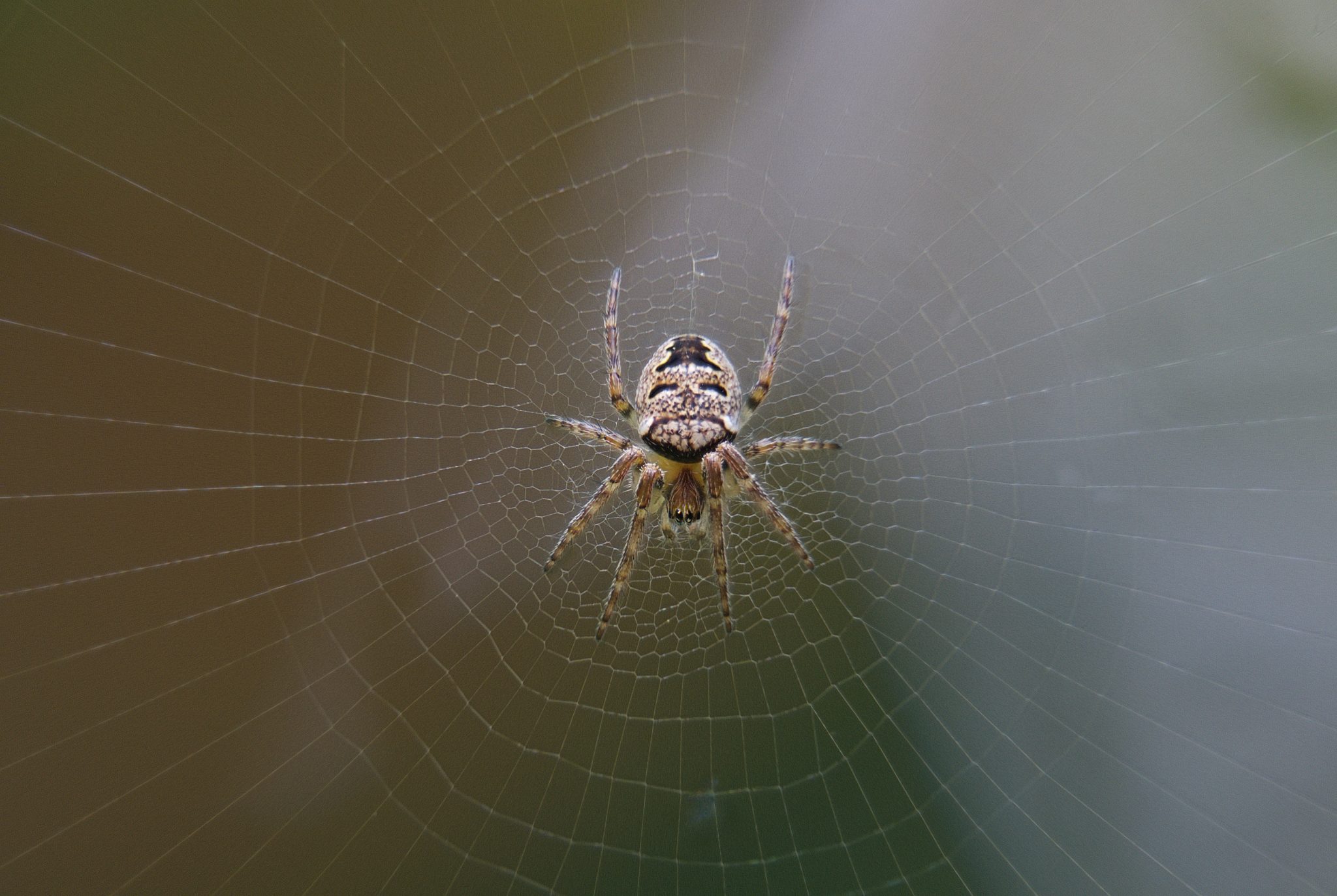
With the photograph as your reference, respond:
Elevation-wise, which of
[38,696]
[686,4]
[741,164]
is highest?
[686,4]

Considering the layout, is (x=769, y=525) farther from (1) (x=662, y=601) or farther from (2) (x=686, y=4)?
(2) (x=686, y=4)

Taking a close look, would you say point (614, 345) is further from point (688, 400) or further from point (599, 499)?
point (599, 499)

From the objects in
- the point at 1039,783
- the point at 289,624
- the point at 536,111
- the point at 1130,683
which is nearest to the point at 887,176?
the point at 536,111

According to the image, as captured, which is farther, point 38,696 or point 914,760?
point 914,760

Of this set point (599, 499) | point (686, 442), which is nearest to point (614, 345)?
point (686, 442)

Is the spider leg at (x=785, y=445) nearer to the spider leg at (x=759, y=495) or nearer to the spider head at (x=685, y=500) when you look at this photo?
the spider leg at (x=759, y=495)

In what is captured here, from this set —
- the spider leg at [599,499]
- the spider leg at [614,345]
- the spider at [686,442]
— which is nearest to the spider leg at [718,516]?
the spider at [686,442]
